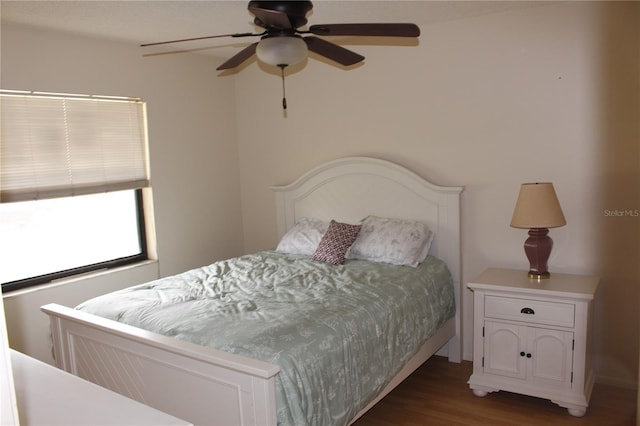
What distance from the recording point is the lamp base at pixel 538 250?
3105 millimetres

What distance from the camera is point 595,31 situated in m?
3.08

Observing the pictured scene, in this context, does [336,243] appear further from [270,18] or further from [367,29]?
[270,18]

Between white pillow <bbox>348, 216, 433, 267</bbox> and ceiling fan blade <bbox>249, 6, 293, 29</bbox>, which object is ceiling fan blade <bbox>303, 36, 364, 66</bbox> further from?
white pillow <bbox>348, 216, 433, 267</bbox>

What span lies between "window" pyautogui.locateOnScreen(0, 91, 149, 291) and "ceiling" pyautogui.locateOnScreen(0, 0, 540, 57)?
503 millimetres

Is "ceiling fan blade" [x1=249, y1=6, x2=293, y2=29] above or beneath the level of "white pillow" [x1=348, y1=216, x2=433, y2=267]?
above

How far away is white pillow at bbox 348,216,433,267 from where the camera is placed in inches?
136

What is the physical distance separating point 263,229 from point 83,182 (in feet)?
5.50

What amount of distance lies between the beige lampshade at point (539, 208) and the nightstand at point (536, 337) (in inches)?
14.4

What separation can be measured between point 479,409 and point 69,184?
2990 millimetres

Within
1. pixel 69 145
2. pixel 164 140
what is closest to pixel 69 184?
pixel 69 145

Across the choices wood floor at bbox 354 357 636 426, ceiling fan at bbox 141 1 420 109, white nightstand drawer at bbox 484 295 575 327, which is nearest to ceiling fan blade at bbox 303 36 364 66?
ceiling fan at bbox 141 1 420 109

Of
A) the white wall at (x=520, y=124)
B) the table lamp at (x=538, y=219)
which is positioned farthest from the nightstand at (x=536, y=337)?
the white wall at (x=520, y=124)

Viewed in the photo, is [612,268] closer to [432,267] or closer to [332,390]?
[432,267]

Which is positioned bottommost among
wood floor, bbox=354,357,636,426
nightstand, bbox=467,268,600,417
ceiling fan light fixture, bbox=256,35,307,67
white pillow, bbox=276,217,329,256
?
wood floor, bbox=354,357,636,426
